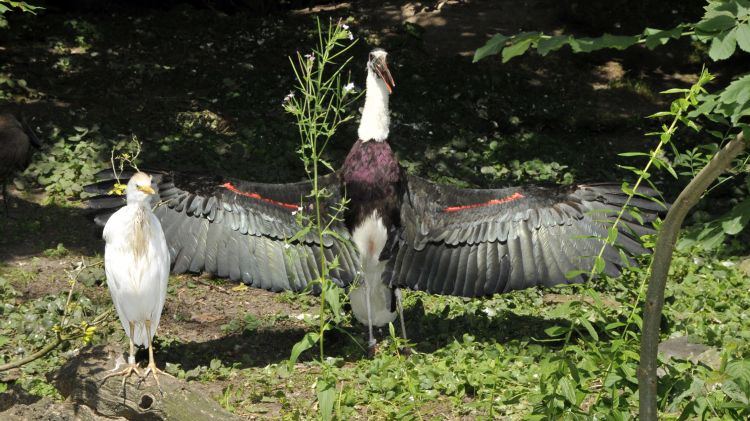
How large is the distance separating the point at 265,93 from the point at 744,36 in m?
8.91

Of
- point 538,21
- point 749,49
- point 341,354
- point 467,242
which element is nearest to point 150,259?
point 341,354

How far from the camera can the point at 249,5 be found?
43.5 feet

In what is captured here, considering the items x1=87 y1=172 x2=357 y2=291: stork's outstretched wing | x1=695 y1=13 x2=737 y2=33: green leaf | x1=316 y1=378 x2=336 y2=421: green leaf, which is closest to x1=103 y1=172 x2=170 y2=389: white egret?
x1=87 y1=172 x2=357 y2=291: stork's outstretched wing

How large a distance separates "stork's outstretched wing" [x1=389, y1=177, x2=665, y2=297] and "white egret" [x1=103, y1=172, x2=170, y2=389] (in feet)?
5.90

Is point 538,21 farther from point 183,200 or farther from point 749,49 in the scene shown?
point 749,49

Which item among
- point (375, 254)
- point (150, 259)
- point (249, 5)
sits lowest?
point (375, 254)

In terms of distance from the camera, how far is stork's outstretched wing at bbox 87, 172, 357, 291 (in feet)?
20.6

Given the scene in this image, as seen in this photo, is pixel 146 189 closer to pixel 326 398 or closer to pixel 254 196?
pixel 254 196

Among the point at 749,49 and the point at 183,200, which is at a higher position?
the point at 749,49

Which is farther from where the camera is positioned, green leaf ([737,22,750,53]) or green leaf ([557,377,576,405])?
green leaf ([557,377,576,405])

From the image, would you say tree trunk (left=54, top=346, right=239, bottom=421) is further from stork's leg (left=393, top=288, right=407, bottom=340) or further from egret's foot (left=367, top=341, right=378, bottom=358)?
stork's leg (left=393, top=288, right=407, bottom=340)

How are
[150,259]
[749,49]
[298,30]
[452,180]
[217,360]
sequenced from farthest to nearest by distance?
[298,30] → [452,180] → [217,360] → [150,259] → [749,49]

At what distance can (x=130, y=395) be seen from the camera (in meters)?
4.93

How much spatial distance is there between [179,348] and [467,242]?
2.05 m
